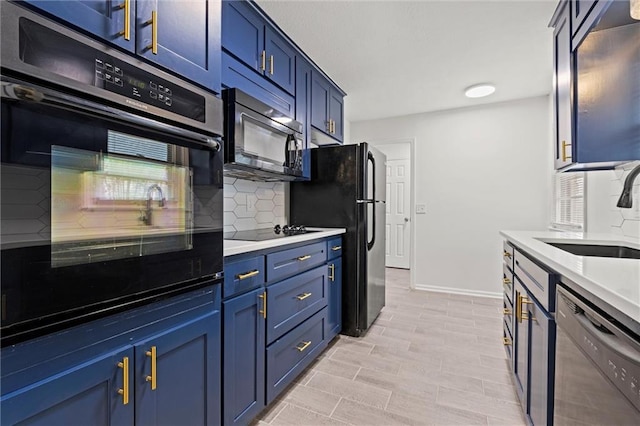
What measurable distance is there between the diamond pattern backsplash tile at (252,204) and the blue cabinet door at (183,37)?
106cm

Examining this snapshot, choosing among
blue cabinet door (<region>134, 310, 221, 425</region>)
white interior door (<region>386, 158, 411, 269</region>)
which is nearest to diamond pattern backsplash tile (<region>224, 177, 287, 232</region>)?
blue cabinet door (<region>134, 310, 221, 425</region>)

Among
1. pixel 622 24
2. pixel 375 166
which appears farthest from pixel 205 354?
pixel 622 24

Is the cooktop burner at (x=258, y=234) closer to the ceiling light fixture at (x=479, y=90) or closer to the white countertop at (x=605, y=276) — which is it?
the white countertop at (x=605, y=276)

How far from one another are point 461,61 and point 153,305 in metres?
3.00

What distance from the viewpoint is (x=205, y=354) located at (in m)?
1.17

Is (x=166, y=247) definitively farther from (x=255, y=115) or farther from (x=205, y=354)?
(x=255, y=115)

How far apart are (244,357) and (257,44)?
1.86 m

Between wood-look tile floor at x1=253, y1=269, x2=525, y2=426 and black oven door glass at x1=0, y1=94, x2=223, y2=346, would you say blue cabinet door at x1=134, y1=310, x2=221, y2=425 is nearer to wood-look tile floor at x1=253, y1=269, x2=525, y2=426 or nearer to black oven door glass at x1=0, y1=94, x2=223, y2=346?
black oven door glass at x1=0, y1=94, x2=223, y2=346

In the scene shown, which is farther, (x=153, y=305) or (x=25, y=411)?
(x=153, y=305)

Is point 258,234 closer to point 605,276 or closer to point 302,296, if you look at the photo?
point 302,296

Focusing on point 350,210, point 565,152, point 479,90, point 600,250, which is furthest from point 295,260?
point 479,90

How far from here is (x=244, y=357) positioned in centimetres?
143

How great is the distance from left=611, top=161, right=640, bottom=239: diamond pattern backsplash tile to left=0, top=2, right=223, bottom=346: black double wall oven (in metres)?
2.32

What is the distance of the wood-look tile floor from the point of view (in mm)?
1637
